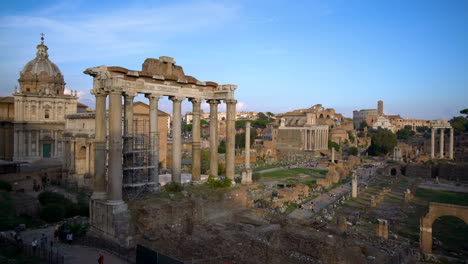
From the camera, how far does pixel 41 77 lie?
36125 mm

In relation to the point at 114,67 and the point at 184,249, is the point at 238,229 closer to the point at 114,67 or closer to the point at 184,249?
the point at 184,249

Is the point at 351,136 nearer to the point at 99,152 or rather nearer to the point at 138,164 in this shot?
the point at 138,164

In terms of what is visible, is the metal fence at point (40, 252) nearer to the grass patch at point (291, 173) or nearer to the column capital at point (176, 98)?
the column capital at point (176, 98)

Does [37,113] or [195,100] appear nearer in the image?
[195,100]

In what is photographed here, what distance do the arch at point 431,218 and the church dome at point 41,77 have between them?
34.3 meters

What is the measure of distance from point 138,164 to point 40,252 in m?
4.60

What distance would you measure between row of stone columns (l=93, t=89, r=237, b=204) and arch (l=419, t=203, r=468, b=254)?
10639 millimetres

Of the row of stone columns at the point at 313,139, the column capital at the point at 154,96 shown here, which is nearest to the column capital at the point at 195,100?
the column capital at the point at 154,96

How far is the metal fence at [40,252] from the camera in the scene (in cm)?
1041

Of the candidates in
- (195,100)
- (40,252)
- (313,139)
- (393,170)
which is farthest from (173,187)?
(313,139)

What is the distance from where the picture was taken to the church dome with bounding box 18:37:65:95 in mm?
35875

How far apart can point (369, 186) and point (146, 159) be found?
3342cm

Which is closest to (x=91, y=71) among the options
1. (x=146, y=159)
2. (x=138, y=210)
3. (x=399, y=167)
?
(x=146, y=159)

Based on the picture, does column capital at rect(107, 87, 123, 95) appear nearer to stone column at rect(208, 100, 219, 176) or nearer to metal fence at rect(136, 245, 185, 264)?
metal fence at rect(136, 245, 185, 264)
